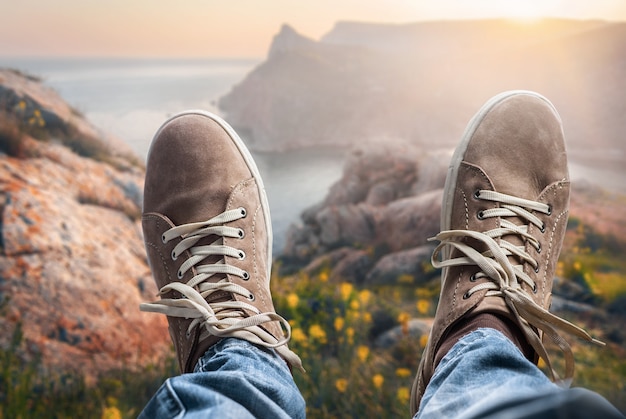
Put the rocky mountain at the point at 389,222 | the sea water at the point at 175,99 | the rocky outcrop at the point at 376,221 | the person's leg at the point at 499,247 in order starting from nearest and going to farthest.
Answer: the person's leg at the point at 499,247 → the rocky mountain at the point at 389,222 → the rocky outcrop at the point at 376,221 → the sea water at the point at 175,99

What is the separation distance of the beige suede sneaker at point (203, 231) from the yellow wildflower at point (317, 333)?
0.50 feet

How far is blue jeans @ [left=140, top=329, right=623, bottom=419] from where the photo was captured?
1.96 ft

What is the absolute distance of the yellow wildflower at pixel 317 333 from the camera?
1.31 meters

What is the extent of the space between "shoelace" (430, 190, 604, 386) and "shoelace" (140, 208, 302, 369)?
0.43 metres

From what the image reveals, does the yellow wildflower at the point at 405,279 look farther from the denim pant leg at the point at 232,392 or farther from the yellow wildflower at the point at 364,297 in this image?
the denim pant leg at the point at 232,392

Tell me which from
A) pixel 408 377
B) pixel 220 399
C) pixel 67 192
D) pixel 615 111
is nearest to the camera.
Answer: pixel 220 399

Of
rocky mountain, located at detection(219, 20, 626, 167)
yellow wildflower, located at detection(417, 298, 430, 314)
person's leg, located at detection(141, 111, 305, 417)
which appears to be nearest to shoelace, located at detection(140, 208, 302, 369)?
person's leg, located at detection(141, 111, 305, 417)

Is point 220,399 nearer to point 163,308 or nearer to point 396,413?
point 163,308

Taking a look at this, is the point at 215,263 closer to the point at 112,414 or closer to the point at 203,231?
the point at 203,231

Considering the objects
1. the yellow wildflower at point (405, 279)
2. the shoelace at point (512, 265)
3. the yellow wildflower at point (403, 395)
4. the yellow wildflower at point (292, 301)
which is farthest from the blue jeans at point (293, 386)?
the yellow wildflower at point (405, 279)

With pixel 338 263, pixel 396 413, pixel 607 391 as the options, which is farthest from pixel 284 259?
pixel 607 391

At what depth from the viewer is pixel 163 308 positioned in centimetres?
99

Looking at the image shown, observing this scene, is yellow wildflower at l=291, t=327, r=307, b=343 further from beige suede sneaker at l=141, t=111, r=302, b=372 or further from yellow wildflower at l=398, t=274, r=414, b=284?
yellow wildflower at l=398, t=274, r=414, b=284

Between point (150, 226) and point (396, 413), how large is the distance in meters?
0.79
